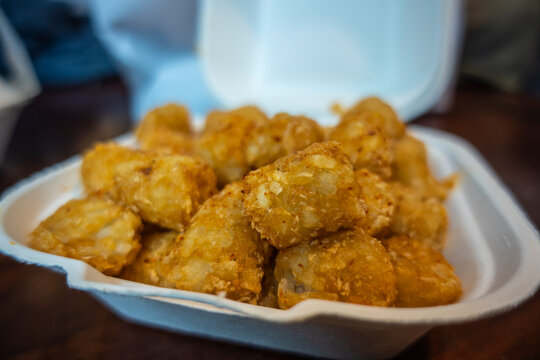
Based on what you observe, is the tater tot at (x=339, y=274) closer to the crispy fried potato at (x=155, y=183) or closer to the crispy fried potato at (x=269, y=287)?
the crispy fried potato at (x=269, y=287)

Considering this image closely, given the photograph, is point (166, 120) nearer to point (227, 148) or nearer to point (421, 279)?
point (227, 148)

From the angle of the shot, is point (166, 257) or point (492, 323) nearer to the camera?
point (166, 257)

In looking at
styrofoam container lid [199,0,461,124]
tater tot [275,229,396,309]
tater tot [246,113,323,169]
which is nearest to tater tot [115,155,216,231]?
tater tot [246,113,323,169]

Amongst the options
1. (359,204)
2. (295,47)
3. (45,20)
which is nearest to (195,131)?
(359,204)

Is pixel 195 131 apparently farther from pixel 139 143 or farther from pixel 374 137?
pixel 374 137

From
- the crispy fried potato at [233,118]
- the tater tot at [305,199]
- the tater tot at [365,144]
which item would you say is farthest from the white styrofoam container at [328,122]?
the crispy fried potato at [233,118]
